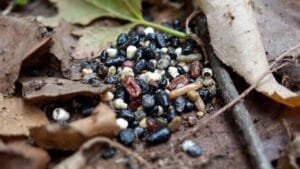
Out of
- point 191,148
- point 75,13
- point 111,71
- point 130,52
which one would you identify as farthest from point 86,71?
point 191,148

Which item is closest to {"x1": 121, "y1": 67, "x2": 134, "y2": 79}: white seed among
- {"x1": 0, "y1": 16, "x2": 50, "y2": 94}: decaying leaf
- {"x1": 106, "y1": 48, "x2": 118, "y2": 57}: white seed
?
{"x1": 106, "y1": 48, "x2": 118, "y2": 57}: white seed

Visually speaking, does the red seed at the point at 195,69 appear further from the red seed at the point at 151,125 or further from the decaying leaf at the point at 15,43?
the decaying leaf at the point at 15,43

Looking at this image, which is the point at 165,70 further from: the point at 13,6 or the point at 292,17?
the point at 13,6

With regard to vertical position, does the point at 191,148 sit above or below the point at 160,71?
below

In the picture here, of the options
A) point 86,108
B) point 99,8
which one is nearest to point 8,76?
point 86,108

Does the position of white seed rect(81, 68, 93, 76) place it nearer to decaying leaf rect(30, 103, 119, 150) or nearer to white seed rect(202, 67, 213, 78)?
decaying leaf rect(30, 103, 119, 150)

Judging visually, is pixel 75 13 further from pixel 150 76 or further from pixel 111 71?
pixel 150 76
